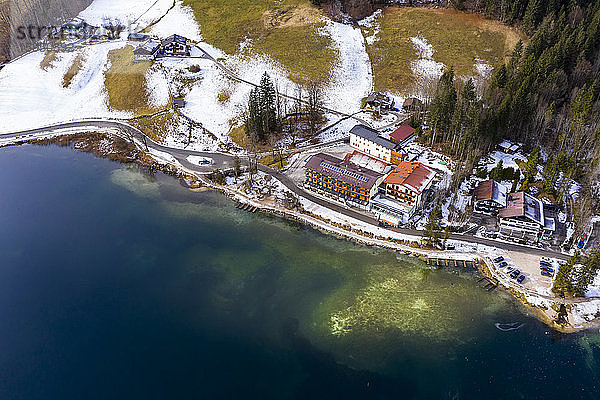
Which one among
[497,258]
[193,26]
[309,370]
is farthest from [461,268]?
[193,26]

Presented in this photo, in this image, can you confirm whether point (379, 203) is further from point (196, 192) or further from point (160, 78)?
point (160, 78)

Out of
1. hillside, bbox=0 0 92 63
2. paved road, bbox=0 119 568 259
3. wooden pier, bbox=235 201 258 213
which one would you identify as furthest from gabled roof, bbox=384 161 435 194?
hillside, bbox=0 0 92 63

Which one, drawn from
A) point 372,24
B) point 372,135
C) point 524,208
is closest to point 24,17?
point 372,24

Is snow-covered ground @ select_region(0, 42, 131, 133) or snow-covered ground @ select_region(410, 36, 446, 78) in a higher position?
snow-covered ground @ select_region(410, 36, 446, 78)

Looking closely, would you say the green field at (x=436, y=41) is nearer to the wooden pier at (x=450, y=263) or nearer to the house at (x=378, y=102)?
the house at (x=378, y=102)

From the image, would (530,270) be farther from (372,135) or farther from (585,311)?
(372,135)

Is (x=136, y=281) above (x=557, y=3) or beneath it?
beneath

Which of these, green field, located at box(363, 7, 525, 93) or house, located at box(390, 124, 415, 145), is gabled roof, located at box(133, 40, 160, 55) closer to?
green field, located at box(363, 7, 525, 93)
